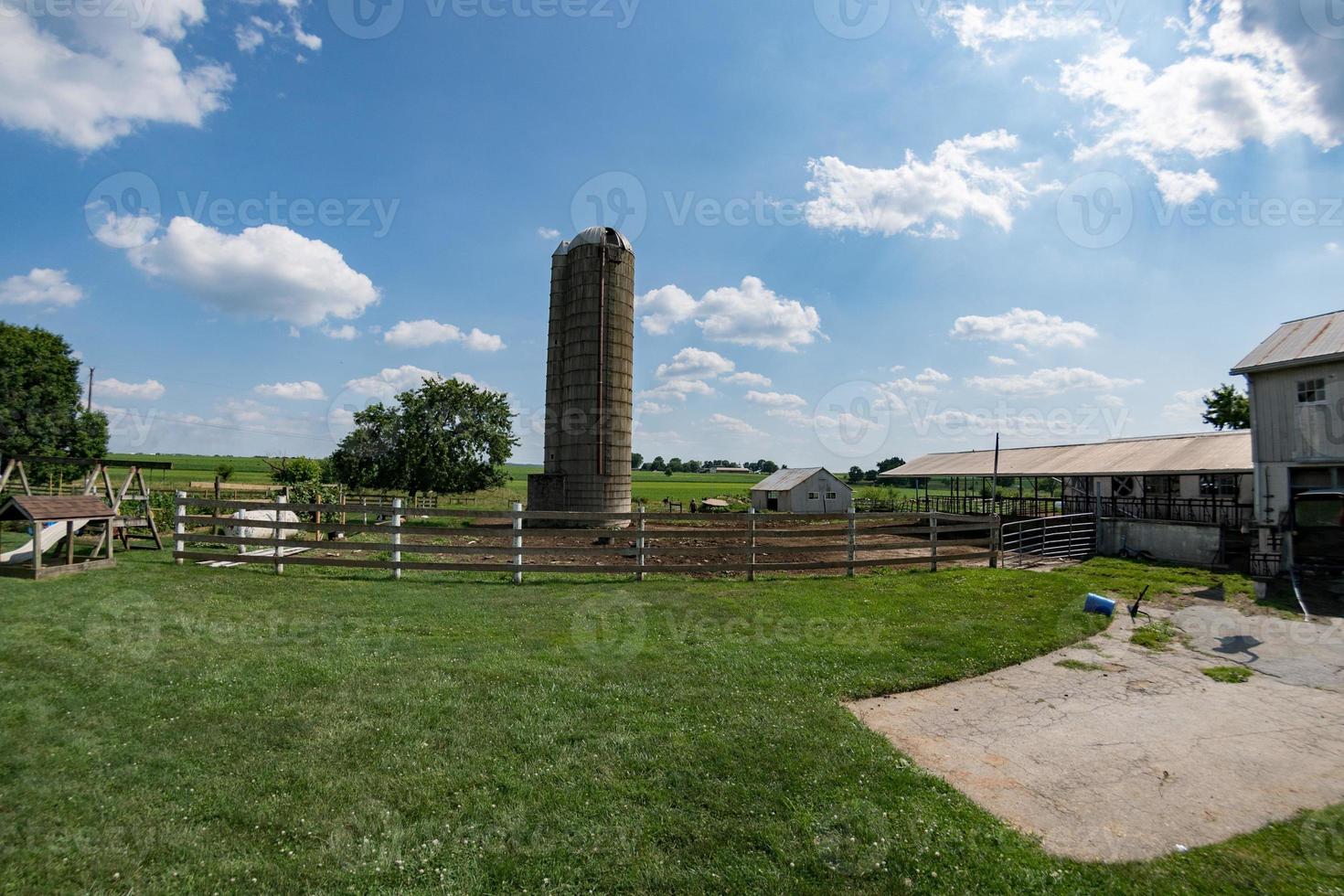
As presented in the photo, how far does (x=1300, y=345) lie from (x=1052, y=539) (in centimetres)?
808

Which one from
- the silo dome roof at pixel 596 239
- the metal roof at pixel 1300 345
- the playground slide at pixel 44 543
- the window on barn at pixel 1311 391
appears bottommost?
the playground slide at pixel 44 543

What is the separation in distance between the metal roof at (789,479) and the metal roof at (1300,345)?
22.2m

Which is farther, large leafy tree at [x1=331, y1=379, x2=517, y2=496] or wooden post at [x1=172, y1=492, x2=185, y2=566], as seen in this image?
large leafy tree at [x1=331, y1=379, x2=517, y2=496]

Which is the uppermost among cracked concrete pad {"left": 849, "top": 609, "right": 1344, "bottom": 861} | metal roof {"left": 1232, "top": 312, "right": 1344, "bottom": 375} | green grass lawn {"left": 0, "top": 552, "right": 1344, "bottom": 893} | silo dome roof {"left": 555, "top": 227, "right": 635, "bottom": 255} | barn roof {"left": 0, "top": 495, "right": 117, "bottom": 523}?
silo dome roof {"left": 555, "top": 227, "right": 635, "bottom": 255}

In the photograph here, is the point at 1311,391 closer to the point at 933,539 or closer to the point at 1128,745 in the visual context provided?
the point at 933,539

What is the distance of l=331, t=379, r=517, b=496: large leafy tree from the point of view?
120 feet

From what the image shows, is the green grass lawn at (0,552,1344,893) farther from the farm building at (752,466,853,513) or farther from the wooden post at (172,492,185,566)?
the farm building at (752,466,853,513)

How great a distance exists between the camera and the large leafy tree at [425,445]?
36.5 metres

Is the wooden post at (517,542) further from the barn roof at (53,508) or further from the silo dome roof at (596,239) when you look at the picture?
the silo dome roof at (596,239)

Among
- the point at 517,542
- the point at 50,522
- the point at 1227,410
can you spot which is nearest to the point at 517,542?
the point at 517,542

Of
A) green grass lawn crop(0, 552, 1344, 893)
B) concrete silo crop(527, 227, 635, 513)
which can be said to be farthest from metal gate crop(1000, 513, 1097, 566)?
concrete silo crop(527, 227, 635, 513)

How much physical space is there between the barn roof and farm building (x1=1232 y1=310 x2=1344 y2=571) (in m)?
24.5

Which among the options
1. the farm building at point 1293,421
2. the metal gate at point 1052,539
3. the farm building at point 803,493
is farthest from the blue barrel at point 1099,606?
the farm building at point 803,493

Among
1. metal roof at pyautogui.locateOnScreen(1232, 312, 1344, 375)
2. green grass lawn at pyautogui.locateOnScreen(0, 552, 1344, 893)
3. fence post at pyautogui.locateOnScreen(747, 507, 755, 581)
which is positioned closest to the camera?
A: green grass lawn at pyautogui.locateOnScreen(0, 552, 1344, 893)
